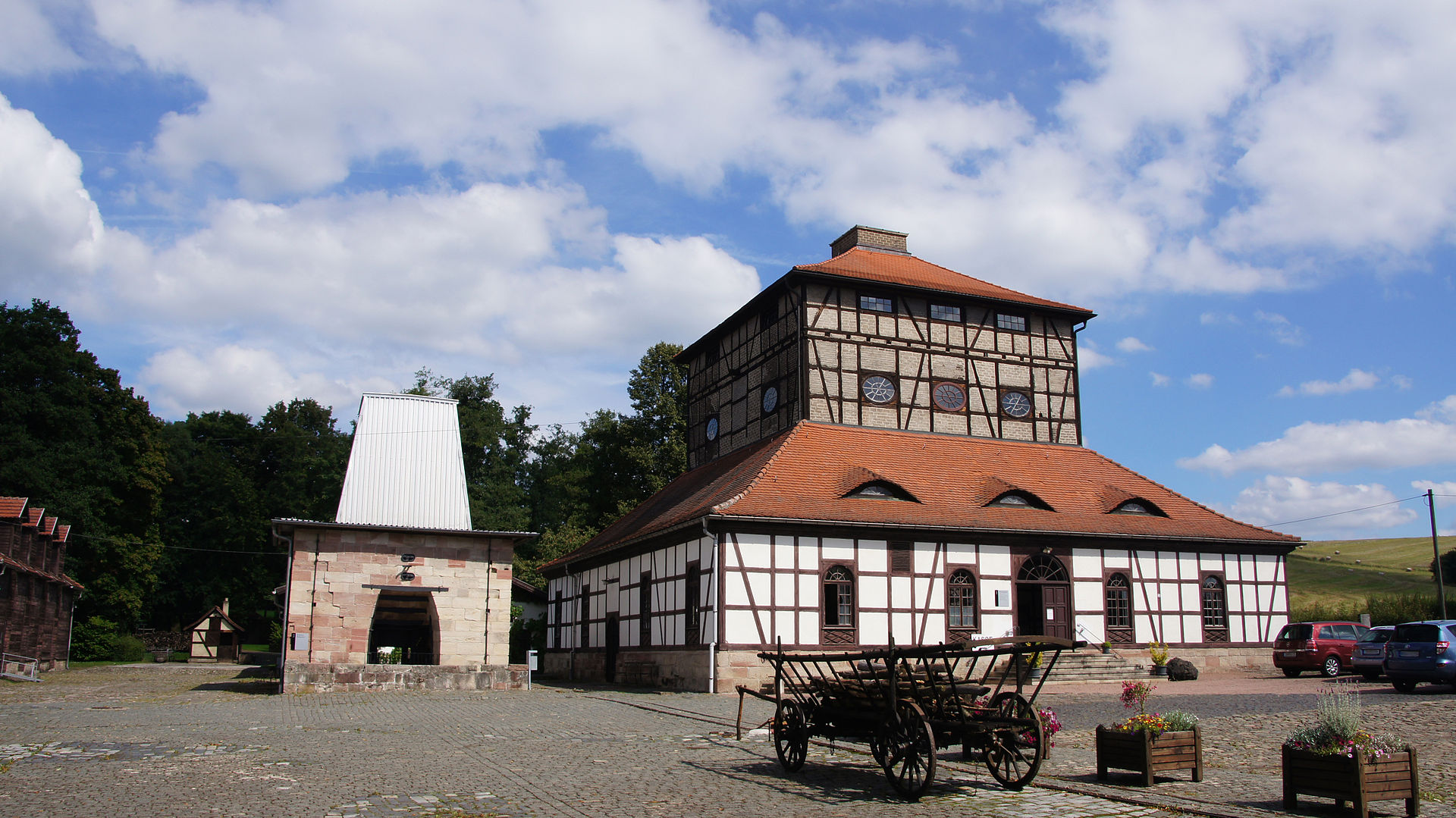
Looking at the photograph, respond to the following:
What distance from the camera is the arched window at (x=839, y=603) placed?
A: 2459 centimetres

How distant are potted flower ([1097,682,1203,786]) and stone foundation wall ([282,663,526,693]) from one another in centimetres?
1608

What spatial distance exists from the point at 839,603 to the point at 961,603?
3.31 meters

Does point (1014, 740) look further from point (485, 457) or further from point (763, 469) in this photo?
point (485, 457)

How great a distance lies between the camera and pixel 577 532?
45938 mm

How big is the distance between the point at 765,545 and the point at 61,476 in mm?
33903

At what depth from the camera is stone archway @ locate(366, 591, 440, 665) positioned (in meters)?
31.2

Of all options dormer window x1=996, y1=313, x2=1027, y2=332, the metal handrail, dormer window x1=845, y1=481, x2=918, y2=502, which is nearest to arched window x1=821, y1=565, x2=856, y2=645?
dormer window x1=845, y1=481, x2=918, y2=502

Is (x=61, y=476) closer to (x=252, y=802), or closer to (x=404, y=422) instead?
(x=404, y=422)

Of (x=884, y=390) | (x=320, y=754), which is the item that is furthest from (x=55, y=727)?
(x=884, y=390)

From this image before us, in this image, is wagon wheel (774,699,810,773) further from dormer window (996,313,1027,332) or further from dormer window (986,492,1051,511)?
dormer window (996,313,1027,332)

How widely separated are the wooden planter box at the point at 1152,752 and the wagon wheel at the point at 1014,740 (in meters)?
0.83

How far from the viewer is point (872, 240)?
1419 inches

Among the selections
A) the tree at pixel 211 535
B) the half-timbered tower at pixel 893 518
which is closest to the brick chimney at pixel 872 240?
the half-timbered tower at pixel 893 518

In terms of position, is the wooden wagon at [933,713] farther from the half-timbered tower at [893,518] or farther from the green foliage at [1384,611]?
the green foliage at [1384,611]
